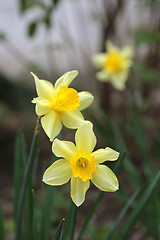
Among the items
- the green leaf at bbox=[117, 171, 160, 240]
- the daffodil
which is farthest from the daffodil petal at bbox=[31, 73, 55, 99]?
the green leaf at bbox=[117, 171, 160, 240]

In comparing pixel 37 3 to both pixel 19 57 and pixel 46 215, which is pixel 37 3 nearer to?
pixel 46 215

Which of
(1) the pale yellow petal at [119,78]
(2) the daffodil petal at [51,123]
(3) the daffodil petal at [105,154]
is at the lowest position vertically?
(3) the daffodil petal at [105,154]

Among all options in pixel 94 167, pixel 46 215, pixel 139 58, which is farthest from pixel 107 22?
pixel 94 167

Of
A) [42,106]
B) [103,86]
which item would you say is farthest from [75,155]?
[103,86]

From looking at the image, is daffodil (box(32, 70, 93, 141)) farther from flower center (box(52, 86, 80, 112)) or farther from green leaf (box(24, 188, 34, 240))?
green leaf (box(24, 188, 34, 240))

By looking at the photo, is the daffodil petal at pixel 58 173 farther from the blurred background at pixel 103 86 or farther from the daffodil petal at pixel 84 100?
the blurred background at pixel 103 86

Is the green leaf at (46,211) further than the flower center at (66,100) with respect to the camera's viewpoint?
Yes

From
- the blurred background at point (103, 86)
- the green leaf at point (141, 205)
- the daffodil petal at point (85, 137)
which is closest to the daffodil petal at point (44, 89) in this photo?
the daffodil petal at point (85, 137)
